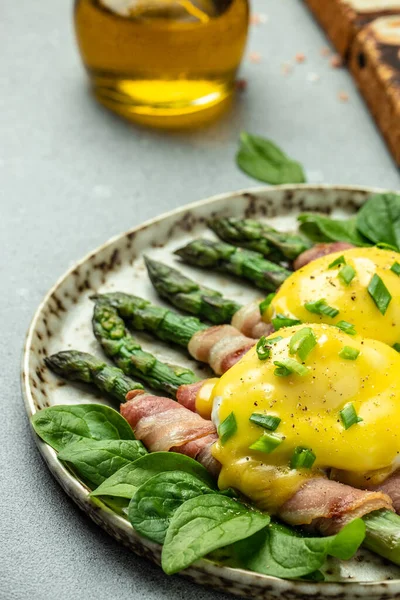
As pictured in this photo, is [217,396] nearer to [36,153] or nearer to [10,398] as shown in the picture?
[10,398]

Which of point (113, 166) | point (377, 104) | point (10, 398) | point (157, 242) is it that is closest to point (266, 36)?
point (377, 104)

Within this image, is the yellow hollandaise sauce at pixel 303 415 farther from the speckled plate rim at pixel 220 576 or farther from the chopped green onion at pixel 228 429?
the speckled plate rim at pixel 220 576

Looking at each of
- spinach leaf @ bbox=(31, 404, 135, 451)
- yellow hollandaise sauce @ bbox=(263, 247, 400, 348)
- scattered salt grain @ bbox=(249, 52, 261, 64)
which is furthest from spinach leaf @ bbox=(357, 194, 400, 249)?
scattered salt grain @ bbox=(249, 52, 261, 64)

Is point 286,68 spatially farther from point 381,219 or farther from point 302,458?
point 302,458

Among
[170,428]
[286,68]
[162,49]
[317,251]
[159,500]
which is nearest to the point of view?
[159,500]

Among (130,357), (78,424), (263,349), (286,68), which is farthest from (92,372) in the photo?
(286,68)

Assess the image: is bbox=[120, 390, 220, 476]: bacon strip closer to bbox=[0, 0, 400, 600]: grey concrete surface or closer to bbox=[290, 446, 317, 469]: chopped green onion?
bbox=[290, 446, 317, 469]: chopped green onion
